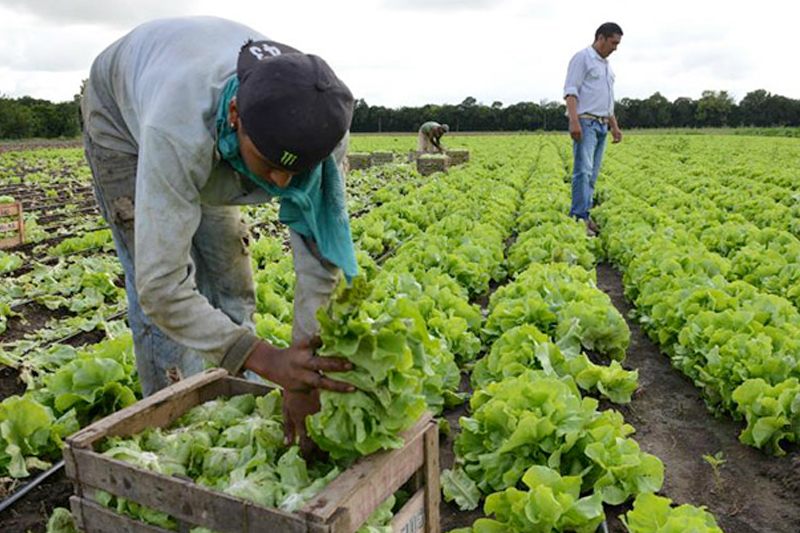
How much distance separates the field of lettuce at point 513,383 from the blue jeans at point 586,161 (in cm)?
106

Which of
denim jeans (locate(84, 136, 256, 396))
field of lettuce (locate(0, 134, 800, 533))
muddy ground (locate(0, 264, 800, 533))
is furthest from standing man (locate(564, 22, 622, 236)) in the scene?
denim jeans (locate(84, 136, 256, 396))

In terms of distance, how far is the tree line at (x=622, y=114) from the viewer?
245ft

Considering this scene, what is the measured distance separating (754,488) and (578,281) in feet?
8.68

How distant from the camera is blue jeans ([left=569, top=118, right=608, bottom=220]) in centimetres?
935

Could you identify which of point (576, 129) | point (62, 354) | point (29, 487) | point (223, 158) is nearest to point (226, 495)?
point (223, 158)

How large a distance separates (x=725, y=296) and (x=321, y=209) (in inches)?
145

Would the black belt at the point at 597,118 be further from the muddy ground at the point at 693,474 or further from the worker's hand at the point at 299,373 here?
the worker's hand at the point at 299,373

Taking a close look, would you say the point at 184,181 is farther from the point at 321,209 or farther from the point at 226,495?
the point at 226,495

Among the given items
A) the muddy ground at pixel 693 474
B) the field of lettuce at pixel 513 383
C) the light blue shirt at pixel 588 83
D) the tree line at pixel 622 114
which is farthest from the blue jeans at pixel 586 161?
the tree line at pixel 622 114

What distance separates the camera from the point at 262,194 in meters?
2.82

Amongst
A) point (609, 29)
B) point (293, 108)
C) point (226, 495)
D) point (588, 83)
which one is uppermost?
point (609, 29)

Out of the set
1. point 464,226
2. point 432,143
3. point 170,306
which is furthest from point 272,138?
A: point 432,143

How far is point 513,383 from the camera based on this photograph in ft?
11.2

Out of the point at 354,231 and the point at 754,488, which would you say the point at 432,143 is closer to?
the point at 354,231
